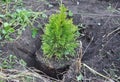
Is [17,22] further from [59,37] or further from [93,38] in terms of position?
[93,38]

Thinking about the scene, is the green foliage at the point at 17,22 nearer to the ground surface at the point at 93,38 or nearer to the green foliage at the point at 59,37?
the ground surface at the point at 93,38

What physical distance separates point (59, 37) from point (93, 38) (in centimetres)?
74

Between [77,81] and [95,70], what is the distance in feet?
1.06

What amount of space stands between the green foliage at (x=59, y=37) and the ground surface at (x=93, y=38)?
→ 312mm

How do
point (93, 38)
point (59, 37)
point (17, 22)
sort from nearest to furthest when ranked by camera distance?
point (59, 37)
point (17, 22)
point (93, 38)

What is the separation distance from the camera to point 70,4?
4484 mm

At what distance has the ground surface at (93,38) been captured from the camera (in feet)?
11.9

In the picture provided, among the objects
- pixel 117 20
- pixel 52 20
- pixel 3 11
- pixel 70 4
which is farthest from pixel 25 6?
pixel 117 20

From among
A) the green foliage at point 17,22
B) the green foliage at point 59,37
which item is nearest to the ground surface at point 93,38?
the green foliage at point 17,22

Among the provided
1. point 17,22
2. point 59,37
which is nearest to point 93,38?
point 59,37

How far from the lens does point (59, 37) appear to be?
3.45 meters

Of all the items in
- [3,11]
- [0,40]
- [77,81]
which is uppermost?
[3,11]

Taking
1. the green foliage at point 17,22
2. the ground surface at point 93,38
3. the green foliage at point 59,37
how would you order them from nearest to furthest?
the green foliage at point 59,37 → the ground surface at point 93,38 → the green foliage at point 17,22

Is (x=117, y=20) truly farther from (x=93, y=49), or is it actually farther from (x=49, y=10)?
(x=49, y=10)
